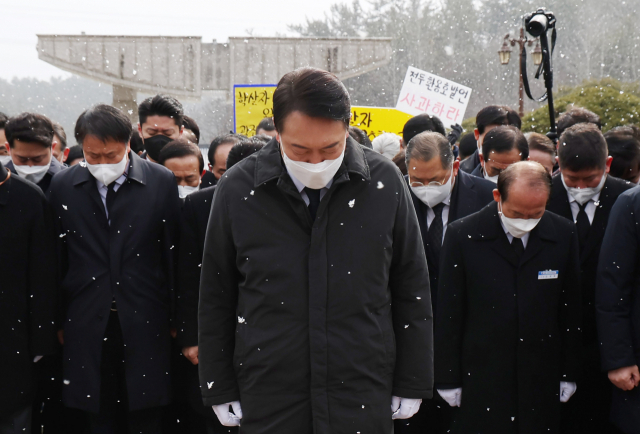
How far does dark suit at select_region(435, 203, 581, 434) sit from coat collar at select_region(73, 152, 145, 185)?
72.2 inches

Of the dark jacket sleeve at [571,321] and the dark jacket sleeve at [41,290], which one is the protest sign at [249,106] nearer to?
the dark jacket sleeve at [41,290]

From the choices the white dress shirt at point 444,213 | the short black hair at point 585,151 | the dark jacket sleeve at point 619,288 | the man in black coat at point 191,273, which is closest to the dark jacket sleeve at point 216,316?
the man in black coat at point 191,273

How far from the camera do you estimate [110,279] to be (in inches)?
152

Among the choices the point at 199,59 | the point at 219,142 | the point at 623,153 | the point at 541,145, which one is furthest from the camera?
the point at 199,59

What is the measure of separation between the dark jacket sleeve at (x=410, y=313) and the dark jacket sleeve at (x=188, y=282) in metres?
1.60

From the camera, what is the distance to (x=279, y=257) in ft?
8.36

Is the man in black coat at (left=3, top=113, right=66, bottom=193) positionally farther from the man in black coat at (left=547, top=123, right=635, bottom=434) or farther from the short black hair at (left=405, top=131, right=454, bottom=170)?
the man in black coat at (left=547, top=123, right=635, bottom=434)

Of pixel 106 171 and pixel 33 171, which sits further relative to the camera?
pixel 33 171

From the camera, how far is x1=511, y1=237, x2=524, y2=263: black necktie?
12.5 ft

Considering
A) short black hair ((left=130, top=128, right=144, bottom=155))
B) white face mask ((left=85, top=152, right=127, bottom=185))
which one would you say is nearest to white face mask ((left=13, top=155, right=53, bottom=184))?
white face mask ((left=85, top=152, right=127, bottom=185))

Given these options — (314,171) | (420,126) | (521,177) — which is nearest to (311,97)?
(314,171)

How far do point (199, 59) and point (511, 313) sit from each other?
10.9m

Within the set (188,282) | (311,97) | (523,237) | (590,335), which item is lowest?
(590,335)

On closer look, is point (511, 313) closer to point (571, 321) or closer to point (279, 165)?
point (571, 321)
